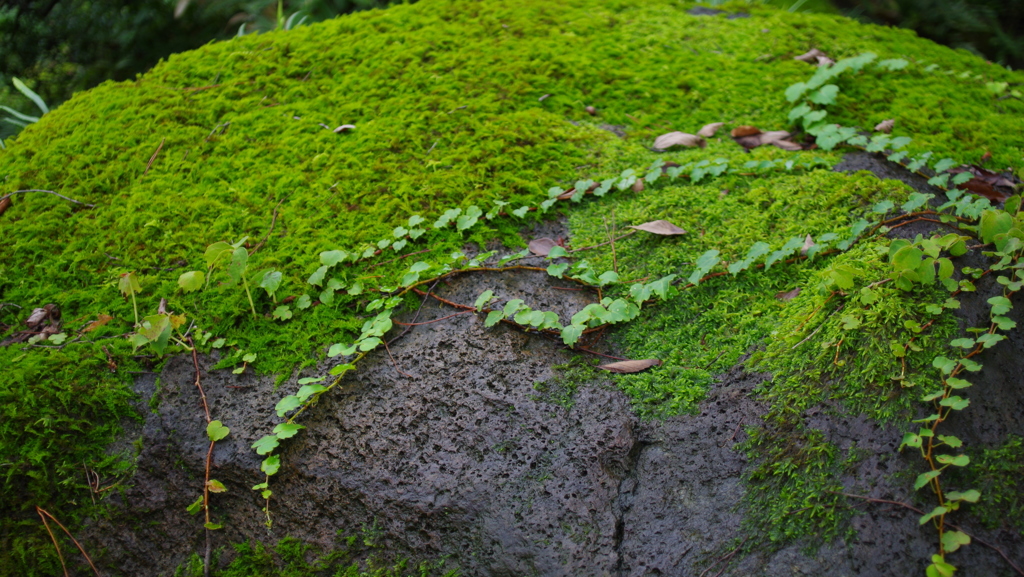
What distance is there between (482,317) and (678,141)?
4.79 ft

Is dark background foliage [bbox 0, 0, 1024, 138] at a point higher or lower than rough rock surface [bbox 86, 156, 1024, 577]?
higher

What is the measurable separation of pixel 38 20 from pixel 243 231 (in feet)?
15.6

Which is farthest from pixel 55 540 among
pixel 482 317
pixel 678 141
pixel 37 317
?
pixel 678 141

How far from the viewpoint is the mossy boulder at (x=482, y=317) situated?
1755 millimetres

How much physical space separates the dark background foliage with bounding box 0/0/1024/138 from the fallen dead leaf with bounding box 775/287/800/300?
4456mm

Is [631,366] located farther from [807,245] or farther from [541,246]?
[807,245]

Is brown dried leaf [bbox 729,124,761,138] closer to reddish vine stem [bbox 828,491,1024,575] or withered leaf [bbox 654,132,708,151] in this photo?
withered leaf [bbox 654,132,708,151]

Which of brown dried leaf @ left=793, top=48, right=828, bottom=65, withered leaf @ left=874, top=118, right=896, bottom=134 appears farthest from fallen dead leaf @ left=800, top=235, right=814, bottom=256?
brown dried leaf @ left=793, top=48, right=828, bottom=65

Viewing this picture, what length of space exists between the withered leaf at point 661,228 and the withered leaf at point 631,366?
63 centimetres

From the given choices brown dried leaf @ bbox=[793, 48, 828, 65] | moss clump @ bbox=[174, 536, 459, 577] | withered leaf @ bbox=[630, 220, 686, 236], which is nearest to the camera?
moss clump @ bbox=[174, 536, 459, 577]

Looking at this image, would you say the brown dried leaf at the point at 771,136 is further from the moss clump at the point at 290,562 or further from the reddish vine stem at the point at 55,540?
the reddish vine stem at the point at 55,540

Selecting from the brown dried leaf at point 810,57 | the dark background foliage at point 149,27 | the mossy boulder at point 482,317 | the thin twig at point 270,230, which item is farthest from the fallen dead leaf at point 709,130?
the dark background foliage at point 149,27

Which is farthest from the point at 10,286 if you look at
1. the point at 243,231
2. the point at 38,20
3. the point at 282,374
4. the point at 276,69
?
the point at 38,20

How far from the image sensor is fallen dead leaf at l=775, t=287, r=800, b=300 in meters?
2.15
